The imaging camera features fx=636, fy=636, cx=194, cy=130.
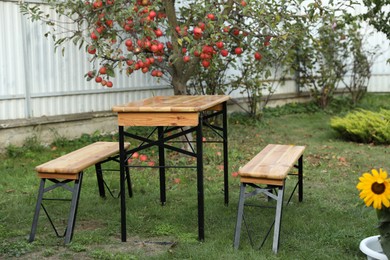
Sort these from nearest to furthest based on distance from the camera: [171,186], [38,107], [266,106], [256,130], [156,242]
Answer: [156,242] → [171,186] → [38,107] → [256,130] → [266,106]

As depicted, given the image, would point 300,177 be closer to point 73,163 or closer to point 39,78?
point 73,163

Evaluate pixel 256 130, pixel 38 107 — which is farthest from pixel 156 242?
pixel 256 130

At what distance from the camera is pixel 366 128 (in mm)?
9477

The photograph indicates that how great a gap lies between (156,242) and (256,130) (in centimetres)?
597

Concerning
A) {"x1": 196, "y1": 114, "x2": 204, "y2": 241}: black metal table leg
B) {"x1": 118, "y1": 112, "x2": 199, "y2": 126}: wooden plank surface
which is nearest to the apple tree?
{"x1": 118, "y1": 112, "x2": 199, "y2": 126}: wooden plank surface

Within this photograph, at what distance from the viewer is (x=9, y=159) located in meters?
8.02

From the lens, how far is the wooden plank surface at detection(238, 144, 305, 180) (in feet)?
15.5

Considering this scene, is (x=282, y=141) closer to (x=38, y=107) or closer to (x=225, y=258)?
(x=38, y=107)

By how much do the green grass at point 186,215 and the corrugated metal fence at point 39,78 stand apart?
51cm

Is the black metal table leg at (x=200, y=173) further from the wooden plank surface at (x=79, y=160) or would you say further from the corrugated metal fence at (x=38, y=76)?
the corrugated metal fence at (x=38, y=76)

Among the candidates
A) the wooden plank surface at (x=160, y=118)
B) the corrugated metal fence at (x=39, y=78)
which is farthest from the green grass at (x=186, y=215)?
the wooden plank surface at (x=160, y=118)

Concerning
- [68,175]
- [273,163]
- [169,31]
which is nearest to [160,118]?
[68,175]

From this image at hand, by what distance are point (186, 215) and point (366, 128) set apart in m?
4.63

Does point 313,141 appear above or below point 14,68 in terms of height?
below
